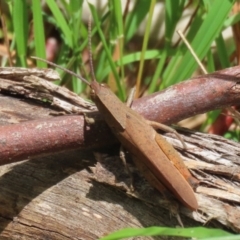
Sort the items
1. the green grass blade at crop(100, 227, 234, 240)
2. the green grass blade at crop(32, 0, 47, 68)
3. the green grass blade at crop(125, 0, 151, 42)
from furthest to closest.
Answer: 1. the green grass blade at crop(125, 0, 151, 42)
2. the green grass blade at crop(32, 0, 47, 68)
3. the green grass blade at crop(100, 227, 234, 240)

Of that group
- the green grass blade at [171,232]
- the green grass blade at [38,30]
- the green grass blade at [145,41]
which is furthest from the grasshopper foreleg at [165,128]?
the green grass blade at [38,30]

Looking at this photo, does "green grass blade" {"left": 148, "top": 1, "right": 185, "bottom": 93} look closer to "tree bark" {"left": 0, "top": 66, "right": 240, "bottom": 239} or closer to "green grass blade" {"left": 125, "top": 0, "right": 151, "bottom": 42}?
"green grass blade" {"left": 125, "top": 0, "right": 151, "bottom": 42}

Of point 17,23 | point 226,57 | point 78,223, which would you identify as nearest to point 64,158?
point 78,223

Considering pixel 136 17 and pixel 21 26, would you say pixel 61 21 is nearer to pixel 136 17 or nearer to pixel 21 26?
pixel 21 26

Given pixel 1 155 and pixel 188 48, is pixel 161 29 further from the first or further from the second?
pixel 1 155

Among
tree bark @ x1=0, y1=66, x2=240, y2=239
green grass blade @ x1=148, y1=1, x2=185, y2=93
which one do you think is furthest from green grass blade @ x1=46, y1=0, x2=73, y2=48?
tree bark @ x1=0, y1=66, x2=240, y2=239
